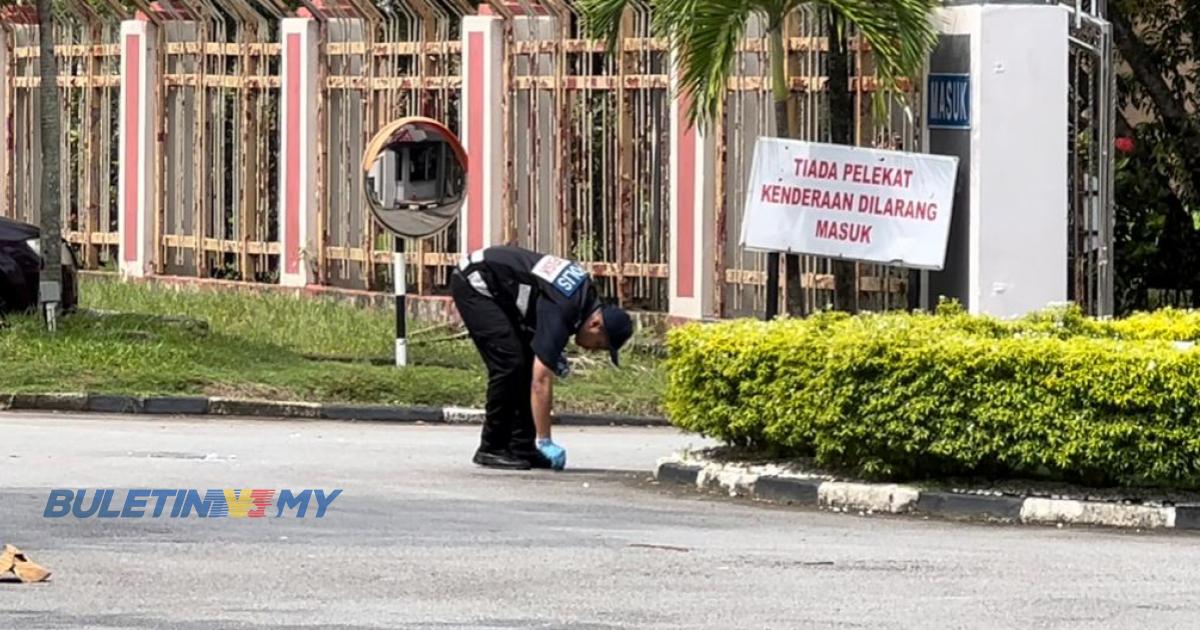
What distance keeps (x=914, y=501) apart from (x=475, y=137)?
40.7 feet

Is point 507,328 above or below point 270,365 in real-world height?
above

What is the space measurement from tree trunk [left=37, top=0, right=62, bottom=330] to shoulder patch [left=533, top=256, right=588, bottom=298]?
7.22 m

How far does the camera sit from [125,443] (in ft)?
51.5

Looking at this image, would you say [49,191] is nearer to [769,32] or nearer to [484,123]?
[484,123]

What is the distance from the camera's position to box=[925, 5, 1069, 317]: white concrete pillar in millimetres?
20688

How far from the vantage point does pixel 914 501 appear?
522 inches

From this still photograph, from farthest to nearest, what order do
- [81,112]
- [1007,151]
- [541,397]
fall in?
1. [81,112]
2. [1007,151]
3. [541,397]

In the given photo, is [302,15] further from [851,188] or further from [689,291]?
[851,188]

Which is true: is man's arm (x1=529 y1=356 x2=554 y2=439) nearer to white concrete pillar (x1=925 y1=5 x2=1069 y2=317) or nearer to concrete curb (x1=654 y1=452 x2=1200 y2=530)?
concrete curb (x1=654 y1=452 x2=1200 y2=530)

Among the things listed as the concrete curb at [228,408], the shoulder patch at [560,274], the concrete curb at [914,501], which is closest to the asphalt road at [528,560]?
the concrete curb at [914,501]

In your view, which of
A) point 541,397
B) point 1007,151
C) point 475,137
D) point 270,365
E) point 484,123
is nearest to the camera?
point 541,397

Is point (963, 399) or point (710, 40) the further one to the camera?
point (710, 40)

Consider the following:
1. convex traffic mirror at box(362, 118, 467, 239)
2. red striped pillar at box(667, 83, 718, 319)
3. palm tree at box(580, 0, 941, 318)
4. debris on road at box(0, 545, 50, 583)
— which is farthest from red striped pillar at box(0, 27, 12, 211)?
debris on road at box(0, 545, 50, 583)

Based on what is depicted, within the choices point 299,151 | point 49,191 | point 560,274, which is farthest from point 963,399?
point 299,151
